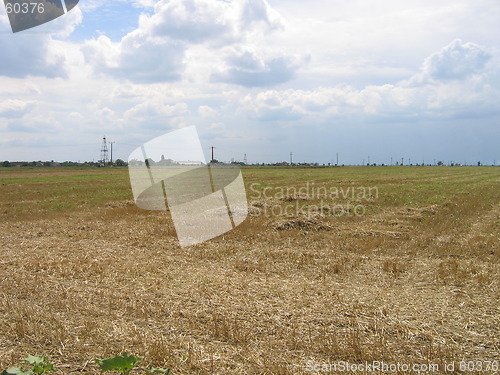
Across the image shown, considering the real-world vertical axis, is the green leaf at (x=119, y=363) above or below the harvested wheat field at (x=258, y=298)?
above

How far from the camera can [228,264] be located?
9.07 m

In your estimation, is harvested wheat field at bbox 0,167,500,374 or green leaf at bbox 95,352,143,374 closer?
green leaf at bbox 95,352,143,374

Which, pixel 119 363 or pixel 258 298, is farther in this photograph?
pixel 258 298

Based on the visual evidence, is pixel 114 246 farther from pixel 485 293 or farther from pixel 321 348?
pixel 485 293

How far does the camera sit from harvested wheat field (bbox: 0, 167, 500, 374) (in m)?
4.60

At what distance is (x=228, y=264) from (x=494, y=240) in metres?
7.65

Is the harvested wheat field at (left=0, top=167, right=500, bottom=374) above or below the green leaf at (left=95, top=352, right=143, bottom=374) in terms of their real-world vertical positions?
below

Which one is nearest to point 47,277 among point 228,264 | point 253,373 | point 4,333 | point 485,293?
point 4,333

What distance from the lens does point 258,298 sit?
21.5ft

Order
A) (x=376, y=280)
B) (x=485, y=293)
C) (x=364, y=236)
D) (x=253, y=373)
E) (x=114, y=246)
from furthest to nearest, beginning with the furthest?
(x=364, y=236) → (x=114, y=246) → (x=376, y=280) → (x=485, y=293) → (x=253, y=373)

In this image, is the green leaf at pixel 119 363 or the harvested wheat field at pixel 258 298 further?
the harvested wheat field at pixel 258 298

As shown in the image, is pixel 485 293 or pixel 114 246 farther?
pixel 114 246

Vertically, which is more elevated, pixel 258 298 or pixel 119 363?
pixel 119 363

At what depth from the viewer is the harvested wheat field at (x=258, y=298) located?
460 cm
